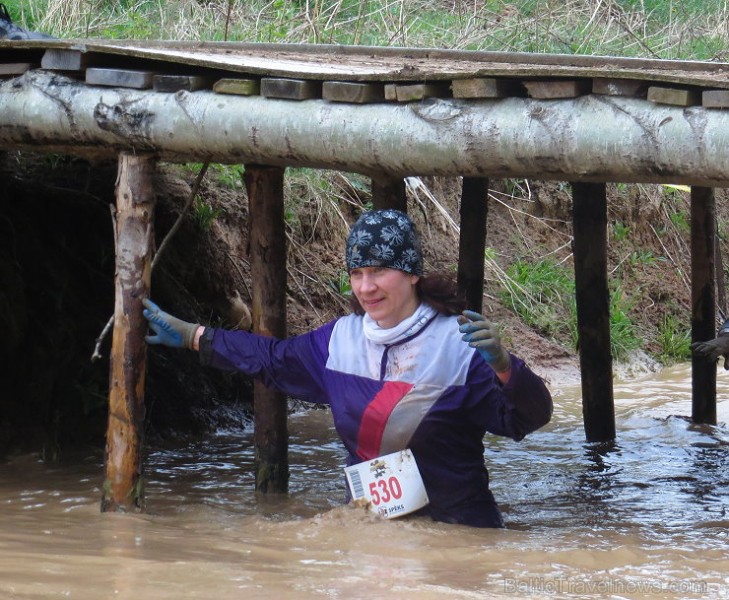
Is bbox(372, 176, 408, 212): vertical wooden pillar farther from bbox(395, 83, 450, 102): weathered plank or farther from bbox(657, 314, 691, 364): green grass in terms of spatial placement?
bbox(657, 314, 691, 364): green grass

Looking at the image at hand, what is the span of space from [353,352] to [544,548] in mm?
932

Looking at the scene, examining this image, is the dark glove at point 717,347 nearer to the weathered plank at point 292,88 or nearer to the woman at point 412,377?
the woman at point 412,377

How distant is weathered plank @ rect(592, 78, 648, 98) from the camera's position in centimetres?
333

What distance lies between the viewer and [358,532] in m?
3.93

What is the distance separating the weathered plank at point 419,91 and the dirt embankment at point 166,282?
328 cm

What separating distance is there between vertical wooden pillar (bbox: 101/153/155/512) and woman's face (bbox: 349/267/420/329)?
90 cm

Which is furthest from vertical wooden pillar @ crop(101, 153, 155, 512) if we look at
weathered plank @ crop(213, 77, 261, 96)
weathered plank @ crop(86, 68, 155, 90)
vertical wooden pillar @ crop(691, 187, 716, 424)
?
vertical wooden pillar @ crop(691, 187, 716, 424)

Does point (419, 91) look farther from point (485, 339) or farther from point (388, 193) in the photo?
point (388, 193)

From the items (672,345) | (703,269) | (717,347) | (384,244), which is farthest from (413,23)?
(384,244)

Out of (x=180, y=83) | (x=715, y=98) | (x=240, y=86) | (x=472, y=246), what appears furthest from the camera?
(x=472, y=246)

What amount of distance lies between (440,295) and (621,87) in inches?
41.6

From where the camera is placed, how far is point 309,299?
8375mm

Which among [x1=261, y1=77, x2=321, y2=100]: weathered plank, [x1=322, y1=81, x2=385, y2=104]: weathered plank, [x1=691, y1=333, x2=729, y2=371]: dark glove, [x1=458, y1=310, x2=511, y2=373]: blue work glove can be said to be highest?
[x1=261, y1=77, x2=321, y2=100]: weathered plank

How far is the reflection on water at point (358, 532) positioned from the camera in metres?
3.22
